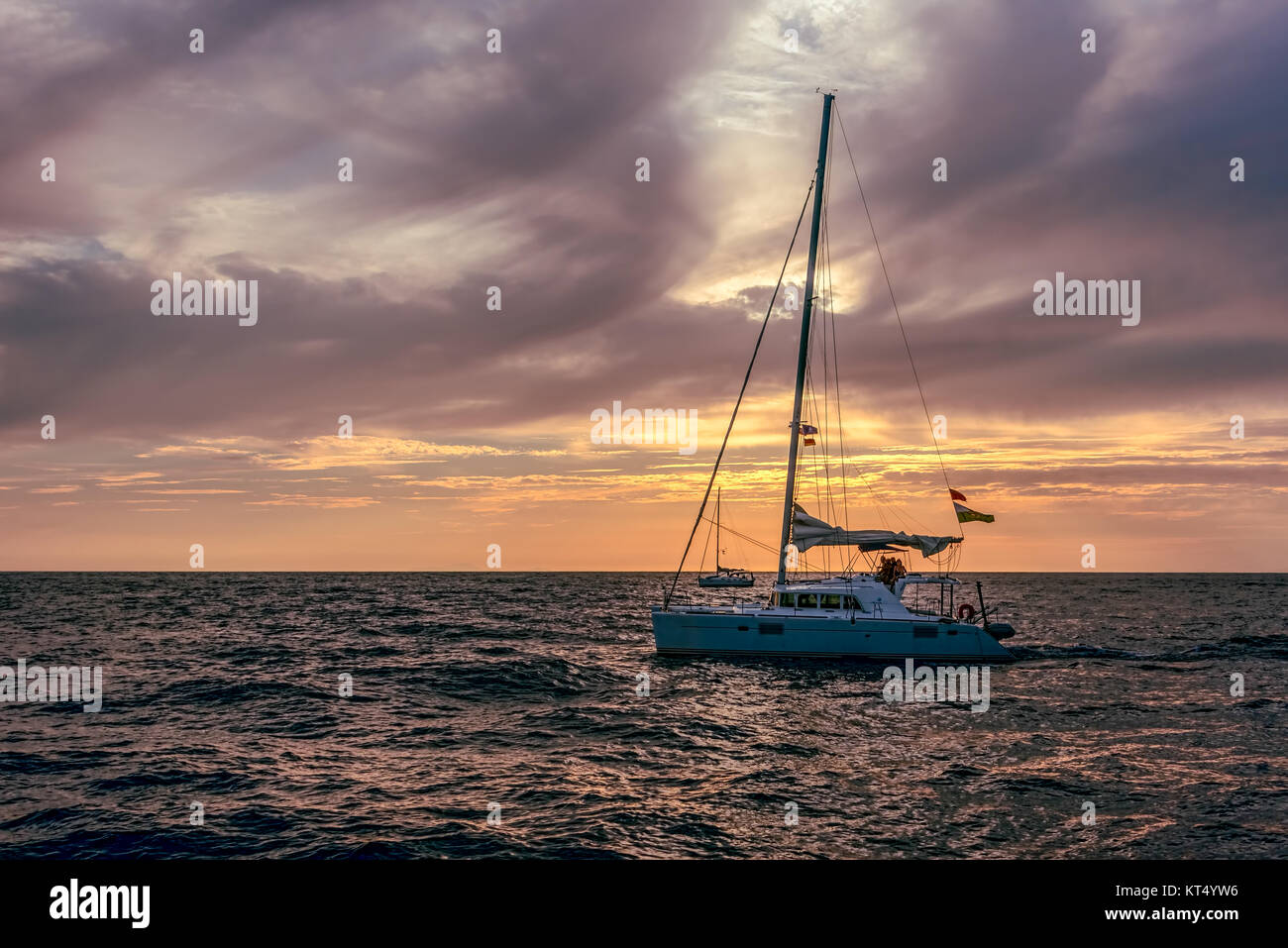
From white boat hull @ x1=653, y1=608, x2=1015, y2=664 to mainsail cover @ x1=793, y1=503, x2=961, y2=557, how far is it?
3594mm

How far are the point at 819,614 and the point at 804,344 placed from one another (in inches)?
489

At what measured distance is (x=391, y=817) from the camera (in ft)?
49.6

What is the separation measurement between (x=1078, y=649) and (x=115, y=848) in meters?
45.5

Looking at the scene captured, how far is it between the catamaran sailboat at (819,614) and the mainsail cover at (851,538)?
0.05m

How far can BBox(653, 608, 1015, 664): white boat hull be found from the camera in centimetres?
3503

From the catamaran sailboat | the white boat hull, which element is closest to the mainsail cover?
the catamaran sailboat

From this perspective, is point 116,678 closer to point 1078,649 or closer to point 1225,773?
point 1225,773

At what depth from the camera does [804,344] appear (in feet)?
122
